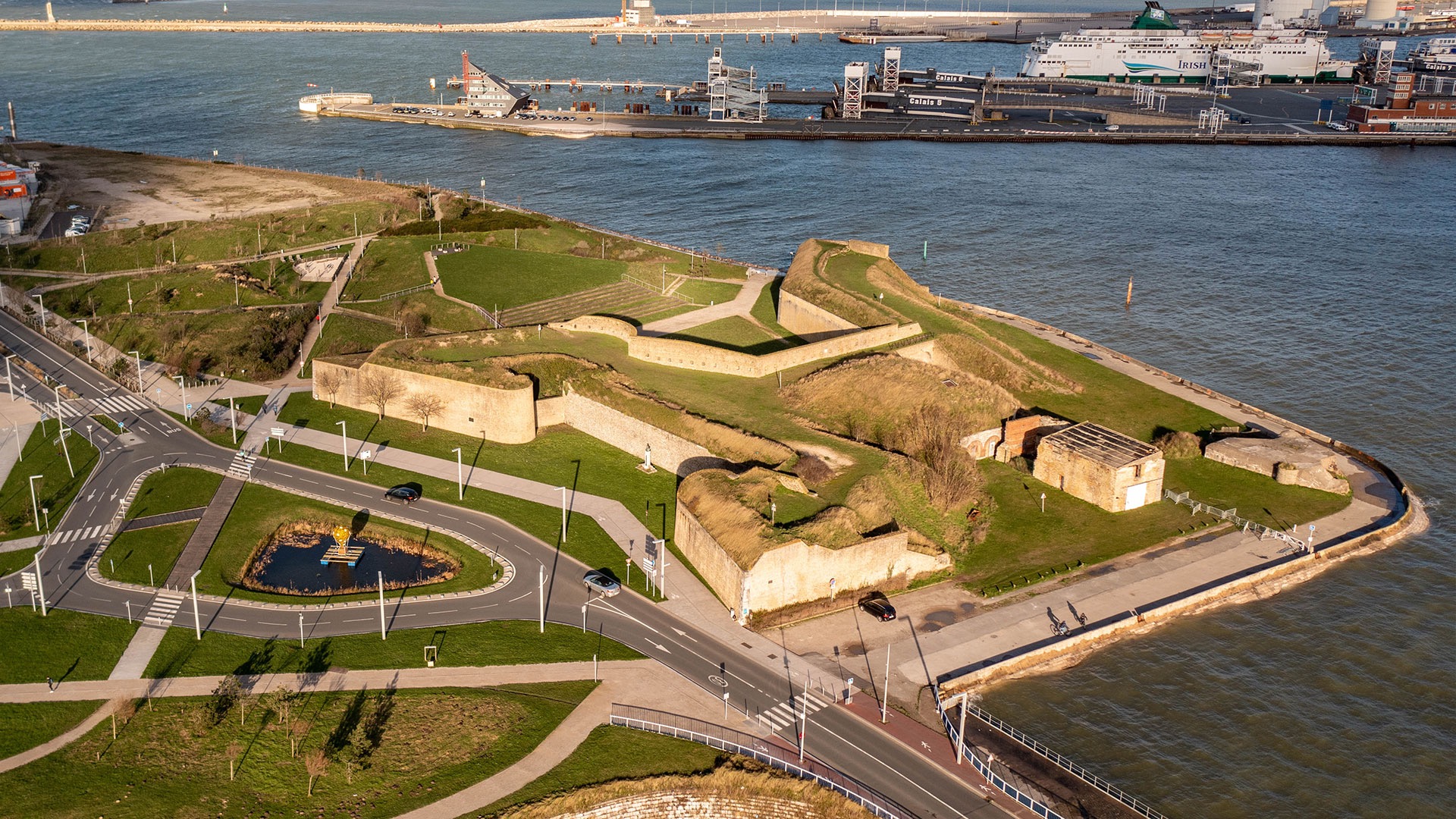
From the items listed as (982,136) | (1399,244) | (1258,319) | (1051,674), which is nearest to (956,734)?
(1051,674)

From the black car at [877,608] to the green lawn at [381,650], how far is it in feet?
32.9

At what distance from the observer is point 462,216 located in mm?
106812

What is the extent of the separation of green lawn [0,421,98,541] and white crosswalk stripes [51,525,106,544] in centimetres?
116

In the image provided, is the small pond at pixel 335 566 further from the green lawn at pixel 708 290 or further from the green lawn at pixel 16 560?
the green lawn at pixel 708 290

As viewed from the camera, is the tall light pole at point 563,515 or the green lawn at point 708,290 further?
the green lawn at point 708,290

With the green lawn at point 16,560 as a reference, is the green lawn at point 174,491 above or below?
above

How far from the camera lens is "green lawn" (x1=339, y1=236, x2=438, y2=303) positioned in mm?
87062

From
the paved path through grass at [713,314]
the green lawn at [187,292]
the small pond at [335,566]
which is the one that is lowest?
the small pond at [335,566]

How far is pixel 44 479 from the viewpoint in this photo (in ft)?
199

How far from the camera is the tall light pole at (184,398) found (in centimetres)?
6838

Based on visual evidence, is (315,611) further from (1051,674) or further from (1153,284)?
(1153,284)

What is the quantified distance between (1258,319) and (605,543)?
57.5 m

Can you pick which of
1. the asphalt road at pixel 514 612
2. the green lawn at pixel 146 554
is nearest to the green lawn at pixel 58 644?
the asphalt road at pixel 514 612

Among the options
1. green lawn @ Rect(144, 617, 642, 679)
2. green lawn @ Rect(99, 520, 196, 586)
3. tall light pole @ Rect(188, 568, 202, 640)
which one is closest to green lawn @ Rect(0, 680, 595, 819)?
green lawn @ Rect(144, 617, 642, 679)
